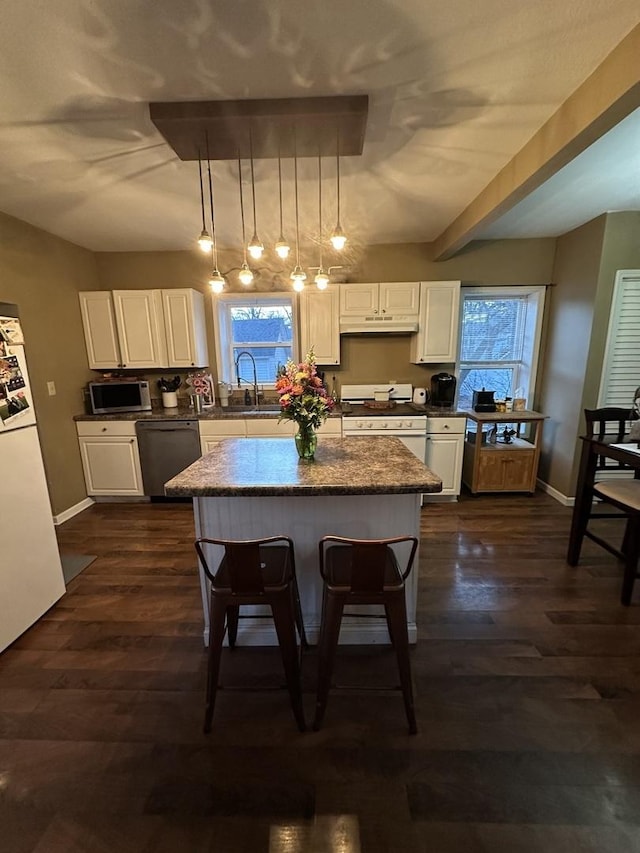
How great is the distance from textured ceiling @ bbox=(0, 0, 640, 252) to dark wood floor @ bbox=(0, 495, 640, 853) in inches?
104

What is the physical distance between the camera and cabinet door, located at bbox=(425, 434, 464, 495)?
353 cm

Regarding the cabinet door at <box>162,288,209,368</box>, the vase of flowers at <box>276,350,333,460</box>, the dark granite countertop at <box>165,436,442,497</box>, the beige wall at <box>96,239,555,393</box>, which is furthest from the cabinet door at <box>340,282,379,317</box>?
A: the vase of flowers at <box>276,350,333,460</box>

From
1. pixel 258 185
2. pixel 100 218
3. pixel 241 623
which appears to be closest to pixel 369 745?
pixel 241 623

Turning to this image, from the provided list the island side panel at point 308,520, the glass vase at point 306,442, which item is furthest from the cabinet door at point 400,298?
the island side panel at point 308,520

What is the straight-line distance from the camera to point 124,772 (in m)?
1.34

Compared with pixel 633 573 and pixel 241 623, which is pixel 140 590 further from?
pixel 633 573

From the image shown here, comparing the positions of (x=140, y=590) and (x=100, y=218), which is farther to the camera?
(x=100, y=218)

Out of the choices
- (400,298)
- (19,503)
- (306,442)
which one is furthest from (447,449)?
(19,503)

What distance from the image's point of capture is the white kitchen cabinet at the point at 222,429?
3518 mm

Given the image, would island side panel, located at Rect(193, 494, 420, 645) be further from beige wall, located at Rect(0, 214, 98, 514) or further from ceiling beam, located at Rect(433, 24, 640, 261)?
beige wall, located at Rect(0, 214, 98, 514)

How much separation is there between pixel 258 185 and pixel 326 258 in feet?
5.22

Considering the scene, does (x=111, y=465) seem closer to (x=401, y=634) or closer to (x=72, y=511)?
(x=72, y=511)

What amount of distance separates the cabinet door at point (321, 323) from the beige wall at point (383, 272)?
24 centimetres

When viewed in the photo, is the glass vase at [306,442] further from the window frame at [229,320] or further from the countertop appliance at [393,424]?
the window frame at [229,320]
